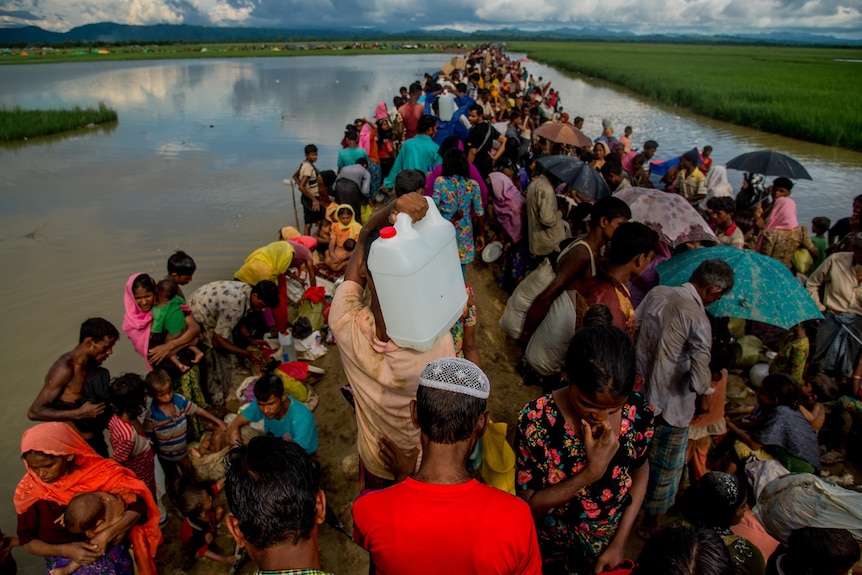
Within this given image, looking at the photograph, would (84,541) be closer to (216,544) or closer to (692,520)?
(216,544)

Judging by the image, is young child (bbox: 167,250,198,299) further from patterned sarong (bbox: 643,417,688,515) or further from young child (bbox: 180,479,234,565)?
patterned sarong (bbox: 643,417,688,515)

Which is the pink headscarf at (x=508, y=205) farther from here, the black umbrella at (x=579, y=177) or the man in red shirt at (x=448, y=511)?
the man in red shirt at (x=448, y=511)

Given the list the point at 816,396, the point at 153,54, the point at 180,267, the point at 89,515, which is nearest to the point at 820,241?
the point at 816,396

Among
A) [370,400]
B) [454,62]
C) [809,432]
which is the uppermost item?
[454,62]

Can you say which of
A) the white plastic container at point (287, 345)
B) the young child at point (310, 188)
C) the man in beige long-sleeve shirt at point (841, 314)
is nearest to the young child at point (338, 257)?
the white plastic container at point (287, 345)

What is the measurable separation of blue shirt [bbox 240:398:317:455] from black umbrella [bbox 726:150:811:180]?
606cm

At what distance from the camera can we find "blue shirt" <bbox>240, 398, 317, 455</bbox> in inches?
115

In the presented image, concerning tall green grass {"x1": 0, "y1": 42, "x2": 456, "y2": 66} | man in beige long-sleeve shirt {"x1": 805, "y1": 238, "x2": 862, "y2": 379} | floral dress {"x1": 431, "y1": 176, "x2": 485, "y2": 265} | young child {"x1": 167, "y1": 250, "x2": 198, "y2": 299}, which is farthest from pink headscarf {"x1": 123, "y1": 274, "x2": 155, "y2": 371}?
tall green grass {"x1": 0, "y1": 42, "x2": 456, "y2": 66}

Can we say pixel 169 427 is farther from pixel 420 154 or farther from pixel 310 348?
pixel 420 154

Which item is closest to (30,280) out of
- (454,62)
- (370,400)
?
(370,400)

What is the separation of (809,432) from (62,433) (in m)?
4.31

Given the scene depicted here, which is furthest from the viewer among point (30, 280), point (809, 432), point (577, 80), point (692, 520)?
point (577, 80)

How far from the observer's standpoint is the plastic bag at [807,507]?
76.2 inches

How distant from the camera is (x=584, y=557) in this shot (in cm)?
193
